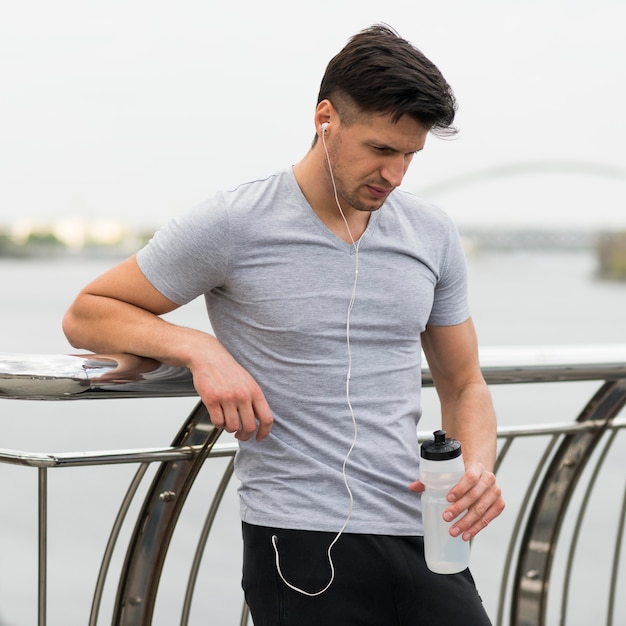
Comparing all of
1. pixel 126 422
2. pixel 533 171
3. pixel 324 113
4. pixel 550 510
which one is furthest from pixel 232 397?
pixel 533 171

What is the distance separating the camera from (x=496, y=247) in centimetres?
1264

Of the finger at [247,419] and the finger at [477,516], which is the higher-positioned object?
the finger at [247,419]

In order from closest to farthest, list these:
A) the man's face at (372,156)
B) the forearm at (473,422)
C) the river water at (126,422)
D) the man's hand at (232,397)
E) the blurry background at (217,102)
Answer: the man's hand at (232,397) → the man's face at (372,156) → the forearm at (473,422) → the river water at (126,422) → the blurry background at (217,102)

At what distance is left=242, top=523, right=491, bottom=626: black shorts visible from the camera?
1.36 metres

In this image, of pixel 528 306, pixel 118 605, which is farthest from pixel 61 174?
pixel 118 605

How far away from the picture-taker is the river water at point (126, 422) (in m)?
1.92

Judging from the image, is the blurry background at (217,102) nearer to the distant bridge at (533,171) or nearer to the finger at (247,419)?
the distant bridge at (533,171)

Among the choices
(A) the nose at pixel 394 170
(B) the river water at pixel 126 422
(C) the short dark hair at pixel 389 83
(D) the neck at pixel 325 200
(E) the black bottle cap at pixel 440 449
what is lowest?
(B) the river water at pixel 126 422

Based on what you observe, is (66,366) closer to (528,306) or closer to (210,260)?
(210,260)

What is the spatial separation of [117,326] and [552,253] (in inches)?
399

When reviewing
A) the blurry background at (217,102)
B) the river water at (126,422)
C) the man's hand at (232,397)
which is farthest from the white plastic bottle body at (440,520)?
the blurry background at (217,102)

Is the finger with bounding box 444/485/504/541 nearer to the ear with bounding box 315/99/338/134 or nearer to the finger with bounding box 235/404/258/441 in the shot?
the finger with bounding box 235/404/258/441

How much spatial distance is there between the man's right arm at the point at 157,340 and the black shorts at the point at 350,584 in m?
0.18

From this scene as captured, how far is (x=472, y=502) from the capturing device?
1.35 m
